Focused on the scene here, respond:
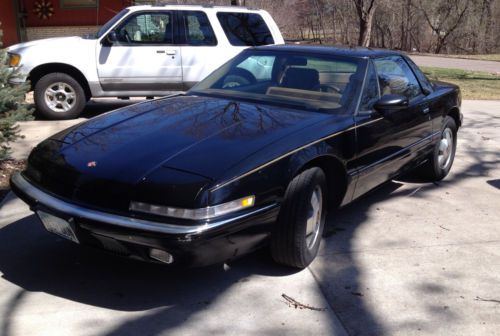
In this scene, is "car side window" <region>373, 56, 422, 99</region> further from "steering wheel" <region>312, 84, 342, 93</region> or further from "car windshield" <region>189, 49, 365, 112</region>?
"steering wheel" <region>312, 84, 342, 93</region>

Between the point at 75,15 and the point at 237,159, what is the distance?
15.7 m

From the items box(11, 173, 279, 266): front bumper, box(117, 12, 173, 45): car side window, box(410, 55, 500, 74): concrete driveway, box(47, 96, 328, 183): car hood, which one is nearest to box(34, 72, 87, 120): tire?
box(117, 12, 173, 45): car side window

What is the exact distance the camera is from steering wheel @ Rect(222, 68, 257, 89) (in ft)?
16.3

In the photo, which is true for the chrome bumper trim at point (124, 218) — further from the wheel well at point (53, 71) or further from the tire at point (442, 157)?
the wheel well at point (53, 71)

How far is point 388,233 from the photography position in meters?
4.69

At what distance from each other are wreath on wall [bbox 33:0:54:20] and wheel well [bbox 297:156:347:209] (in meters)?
15.2

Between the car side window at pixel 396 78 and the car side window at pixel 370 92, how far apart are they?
11 centimetres

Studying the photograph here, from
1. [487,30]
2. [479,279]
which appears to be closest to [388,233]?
[479,279]

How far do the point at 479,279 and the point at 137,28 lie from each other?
6.68 m

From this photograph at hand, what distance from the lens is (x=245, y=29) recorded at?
9539 mm

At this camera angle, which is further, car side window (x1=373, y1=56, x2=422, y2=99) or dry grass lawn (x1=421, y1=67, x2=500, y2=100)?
dry grass lawn (x1=421, y1=67, x2=500, y2=100)

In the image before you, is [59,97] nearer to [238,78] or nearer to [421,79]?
[238,78]

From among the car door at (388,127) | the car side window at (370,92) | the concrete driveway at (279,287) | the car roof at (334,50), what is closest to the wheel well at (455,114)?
the car door at (388,127)

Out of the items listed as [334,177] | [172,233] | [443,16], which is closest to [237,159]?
[172,233]
